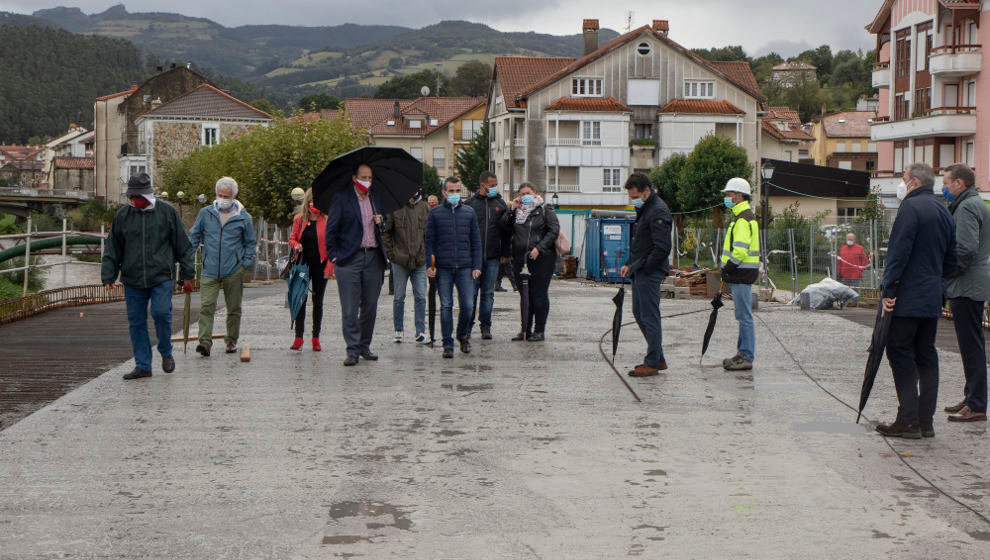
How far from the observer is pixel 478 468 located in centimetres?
683

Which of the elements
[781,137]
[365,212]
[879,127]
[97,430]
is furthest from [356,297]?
[781,137]

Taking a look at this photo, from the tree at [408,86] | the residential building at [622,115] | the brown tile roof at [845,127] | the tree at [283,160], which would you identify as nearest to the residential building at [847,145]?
the brown tile roof at [845,127]

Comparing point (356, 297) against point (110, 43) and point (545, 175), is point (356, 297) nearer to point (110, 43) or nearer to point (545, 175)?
point (545, 175)

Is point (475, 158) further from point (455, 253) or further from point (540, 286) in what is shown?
point (455, 253)

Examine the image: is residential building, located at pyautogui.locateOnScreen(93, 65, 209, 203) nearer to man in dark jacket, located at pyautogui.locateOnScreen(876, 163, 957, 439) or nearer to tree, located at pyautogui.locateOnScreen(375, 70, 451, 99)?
tree, located at pyautogui.locateOnScreen(375, 70, 451, 99)

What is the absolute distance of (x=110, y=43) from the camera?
632ft

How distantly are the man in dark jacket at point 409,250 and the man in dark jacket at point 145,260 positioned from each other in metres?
2.41

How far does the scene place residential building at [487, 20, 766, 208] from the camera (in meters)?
66.6

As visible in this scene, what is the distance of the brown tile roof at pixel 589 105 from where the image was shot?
66125mm

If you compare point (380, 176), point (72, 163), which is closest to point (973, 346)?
point (380, 176)

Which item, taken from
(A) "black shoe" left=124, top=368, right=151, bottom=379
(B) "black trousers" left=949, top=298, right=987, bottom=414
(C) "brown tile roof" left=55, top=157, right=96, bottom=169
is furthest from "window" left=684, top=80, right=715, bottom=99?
(C) "brown tile roof" left=55, top=157, right=96, bottom=169

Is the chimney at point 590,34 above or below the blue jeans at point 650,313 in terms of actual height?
above

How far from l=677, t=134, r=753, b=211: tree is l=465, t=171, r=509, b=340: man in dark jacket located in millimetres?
48825

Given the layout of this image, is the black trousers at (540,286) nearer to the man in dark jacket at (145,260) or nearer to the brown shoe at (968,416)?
the man in dark jacket at (145,260)
